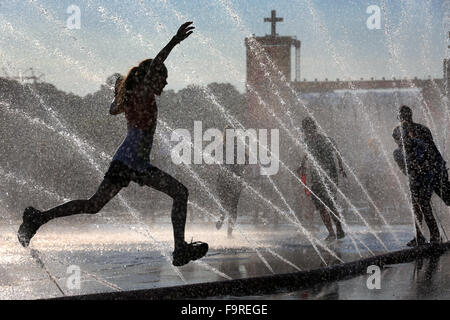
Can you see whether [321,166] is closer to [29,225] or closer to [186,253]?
[186,253]

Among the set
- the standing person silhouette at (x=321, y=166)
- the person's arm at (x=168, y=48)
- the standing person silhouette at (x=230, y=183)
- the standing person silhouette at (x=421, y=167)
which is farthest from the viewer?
the standing person silhouette at (x=230, y=183)

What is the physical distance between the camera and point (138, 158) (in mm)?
6227

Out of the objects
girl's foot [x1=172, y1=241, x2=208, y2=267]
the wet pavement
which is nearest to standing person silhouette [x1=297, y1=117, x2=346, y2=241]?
the wet pavement

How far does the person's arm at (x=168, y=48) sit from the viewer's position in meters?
6.04

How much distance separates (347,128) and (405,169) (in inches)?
2138

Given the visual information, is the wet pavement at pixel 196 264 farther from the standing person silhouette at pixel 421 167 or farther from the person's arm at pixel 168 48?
the person's arm at pixel 168 48

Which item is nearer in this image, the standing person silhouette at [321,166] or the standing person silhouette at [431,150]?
the standing person silhouette at [431,150]

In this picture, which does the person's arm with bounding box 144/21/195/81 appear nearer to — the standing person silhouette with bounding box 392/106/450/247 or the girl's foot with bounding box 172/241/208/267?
the girl's foot with bounding box 172/241/208/267

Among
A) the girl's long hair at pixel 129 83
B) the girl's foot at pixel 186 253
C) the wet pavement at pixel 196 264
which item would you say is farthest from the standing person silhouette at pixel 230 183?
the girl's long hair at pixel 129 83

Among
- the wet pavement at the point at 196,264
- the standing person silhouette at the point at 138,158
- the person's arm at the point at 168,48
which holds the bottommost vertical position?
the wet pavement at the point at 196,264

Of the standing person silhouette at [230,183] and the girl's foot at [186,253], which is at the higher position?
the standing person silhouette at [230,183]

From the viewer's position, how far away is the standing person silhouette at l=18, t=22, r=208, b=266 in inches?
245

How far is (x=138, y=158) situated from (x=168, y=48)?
869 mm
